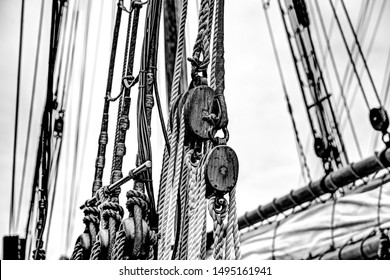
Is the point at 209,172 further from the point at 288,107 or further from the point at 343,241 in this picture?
the point at 288,107

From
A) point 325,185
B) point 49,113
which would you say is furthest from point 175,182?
point 325,185

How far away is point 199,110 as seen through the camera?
6.16 ft

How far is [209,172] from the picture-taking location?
5.74 ft

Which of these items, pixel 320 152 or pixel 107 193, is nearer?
pixel 107 193

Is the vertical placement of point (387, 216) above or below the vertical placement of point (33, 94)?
below

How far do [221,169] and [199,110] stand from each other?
213mm

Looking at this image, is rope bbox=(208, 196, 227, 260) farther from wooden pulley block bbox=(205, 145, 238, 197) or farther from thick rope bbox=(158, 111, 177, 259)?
thick rope bbox=(158, 111, 177, 259)

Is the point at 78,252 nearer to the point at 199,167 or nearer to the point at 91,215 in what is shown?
the point at 91,215

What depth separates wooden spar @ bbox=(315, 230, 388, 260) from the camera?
4.20 metres

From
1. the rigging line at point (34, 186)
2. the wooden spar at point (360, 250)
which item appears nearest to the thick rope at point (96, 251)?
the wooden spar at point (360, 250)
